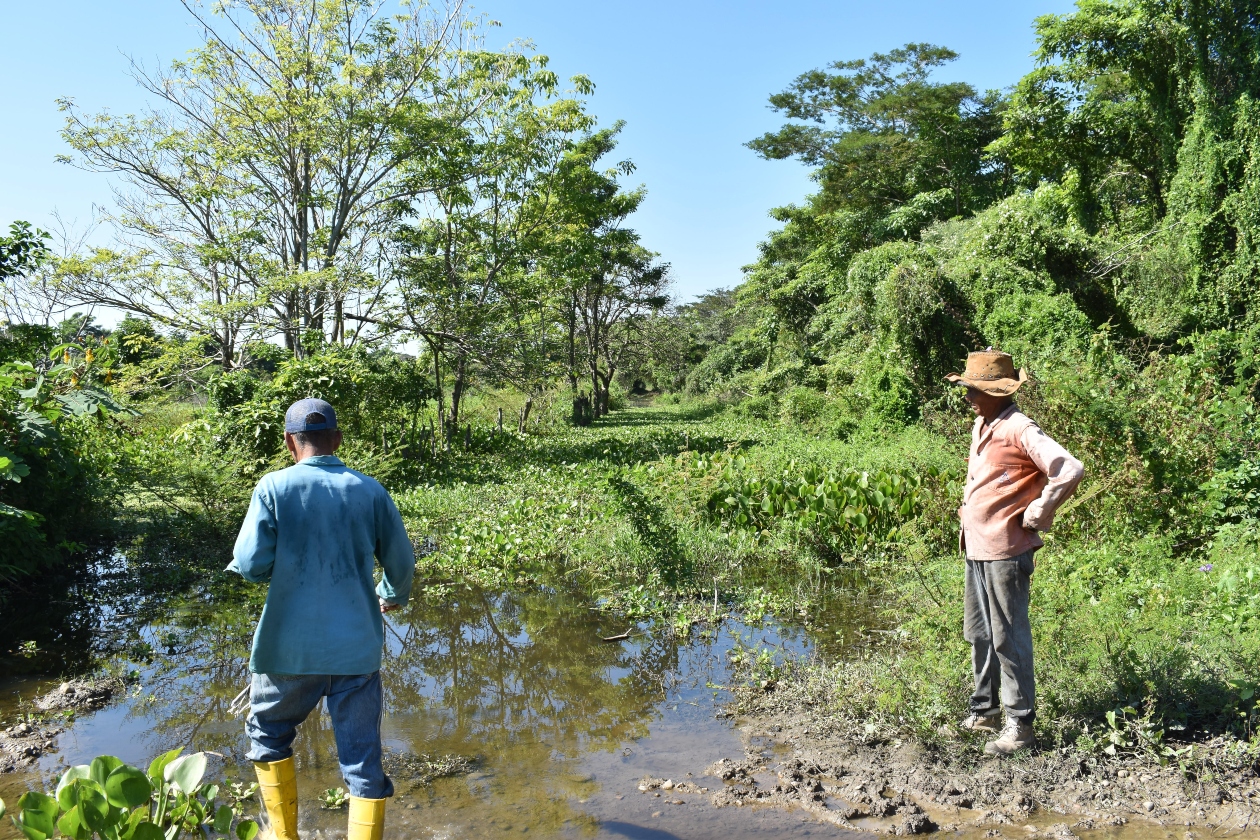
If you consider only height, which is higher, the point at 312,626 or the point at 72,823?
the point at 312,626

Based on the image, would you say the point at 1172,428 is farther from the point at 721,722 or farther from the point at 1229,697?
the point at 721,722

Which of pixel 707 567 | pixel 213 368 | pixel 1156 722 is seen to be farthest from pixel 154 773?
pixel 213 368

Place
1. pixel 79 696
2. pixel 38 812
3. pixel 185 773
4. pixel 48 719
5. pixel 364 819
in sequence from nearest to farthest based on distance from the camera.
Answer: pixel 38 812 → pixel 185 773 → pixel 364 819 → pixel 48 719 → pixel 79 696

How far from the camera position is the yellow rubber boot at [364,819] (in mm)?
2920

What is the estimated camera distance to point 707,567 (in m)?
7.66

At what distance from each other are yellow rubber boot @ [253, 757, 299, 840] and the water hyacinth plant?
22cm

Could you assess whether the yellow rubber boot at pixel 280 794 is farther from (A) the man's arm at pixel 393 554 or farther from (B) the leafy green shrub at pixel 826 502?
(B) the leafy green shrub at pixel 826 502

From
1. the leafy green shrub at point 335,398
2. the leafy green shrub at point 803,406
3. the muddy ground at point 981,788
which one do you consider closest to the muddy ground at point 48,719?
the muddy ground at point 981,788

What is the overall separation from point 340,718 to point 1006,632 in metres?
2.79

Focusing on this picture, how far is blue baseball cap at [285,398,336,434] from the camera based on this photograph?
308 cm

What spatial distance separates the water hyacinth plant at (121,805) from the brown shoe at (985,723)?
302 cm

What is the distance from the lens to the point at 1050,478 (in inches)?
140

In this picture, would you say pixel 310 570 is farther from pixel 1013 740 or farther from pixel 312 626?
pixel 1013 740

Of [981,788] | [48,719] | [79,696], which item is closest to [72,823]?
[48,719]
